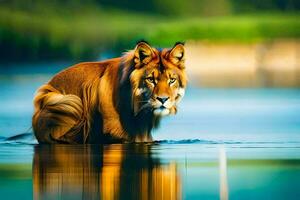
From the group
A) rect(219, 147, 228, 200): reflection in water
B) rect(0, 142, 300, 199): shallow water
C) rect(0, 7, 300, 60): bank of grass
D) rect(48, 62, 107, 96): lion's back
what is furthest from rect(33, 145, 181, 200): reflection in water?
rect(0, 7, 300, 60): bank of grass

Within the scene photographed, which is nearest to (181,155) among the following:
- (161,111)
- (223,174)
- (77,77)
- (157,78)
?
(161,111)

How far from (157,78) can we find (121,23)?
910 millimetres

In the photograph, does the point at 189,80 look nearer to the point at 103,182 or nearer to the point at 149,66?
the point at 149,66

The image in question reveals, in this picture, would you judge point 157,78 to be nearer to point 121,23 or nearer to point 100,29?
point 121,23

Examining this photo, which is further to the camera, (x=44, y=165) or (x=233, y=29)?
(x=233, y=29)

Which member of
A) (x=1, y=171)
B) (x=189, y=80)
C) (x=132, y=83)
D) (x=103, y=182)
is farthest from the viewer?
(x=189, y=80)

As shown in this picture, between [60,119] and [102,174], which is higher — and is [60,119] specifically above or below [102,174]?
above

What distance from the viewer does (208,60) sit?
26.0 ft

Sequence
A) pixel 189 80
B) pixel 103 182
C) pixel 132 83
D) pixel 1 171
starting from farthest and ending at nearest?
pixel 189 80
pixel 132 83
pixel 1 171
pixel 103 182

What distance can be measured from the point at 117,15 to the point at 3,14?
2.66 ft

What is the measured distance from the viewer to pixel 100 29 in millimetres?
7957

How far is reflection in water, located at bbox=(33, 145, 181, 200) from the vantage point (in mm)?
5312

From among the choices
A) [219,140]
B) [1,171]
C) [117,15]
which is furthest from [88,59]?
[1,171]

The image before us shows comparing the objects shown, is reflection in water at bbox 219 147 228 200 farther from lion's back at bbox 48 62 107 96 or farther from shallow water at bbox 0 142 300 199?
lion's back at bbox 48 62 107 96
